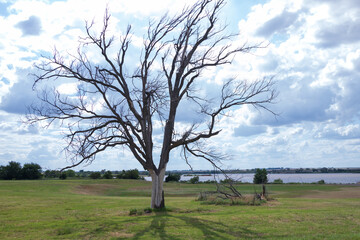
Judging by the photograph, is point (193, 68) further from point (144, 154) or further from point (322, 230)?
point (322, 230)

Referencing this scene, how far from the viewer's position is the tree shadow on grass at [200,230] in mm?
11453

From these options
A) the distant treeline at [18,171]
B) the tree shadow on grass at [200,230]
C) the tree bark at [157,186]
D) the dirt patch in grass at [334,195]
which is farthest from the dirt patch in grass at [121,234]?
the distant treeline at [18,171]

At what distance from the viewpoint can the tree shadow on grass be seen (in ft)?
37.6

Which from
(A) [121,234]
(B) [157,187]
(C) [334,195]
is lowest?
(A) [121,234]

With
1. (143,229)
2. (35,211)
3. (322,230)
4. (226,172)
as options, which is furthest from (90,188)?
(322,230)

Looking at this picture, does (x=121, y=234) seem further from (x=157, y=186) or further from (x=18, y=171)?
(x=18, y=171)

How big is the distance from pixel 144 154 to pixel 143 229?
6.00m

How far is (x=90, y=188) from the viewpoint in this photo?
46094mm

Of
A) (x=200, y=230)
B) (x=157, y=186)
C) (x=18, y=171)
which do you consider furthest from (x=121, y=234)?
(x=18, y=171)

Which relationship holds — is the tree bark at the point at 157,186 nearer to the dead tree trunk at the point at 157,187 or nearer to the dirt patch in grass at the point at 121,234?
the dead tree trunk at the point at 157,187

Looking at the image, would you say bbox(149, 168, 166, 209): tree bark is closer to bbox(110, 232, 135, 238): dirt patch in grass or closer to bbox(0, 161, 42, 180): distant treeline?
bbox(110, 232, 135, 238): dirt patch in grass

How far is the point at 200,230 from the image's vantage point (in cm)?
Answer: 1248

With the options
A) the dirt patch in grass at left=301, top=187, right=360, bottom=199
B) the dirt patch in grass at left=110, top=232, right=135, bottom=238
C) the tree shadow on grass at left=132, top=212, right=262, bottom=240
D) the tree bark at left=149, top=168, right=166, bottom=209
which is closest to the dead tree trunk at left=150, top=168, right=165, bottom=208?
the tree bark at left=149, top=168, right=166, bottom=209

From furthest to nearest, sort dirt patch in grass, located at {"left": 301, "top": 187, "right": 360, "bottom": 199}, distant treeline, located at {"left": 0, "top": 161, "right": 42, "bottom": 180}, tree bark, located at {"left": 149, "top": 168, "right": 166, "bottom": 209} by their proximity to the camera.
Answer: distant treeline, located at {"left": 0, "top": 161, "right": 42, "bottom": 180} → dirt patch in grass, located at {"left": 301, "top": 187, "right": 360, "bottom": 199} → tree bark, located at {"left": 149, "top": 168, "right": 166, "bottom": 209}
